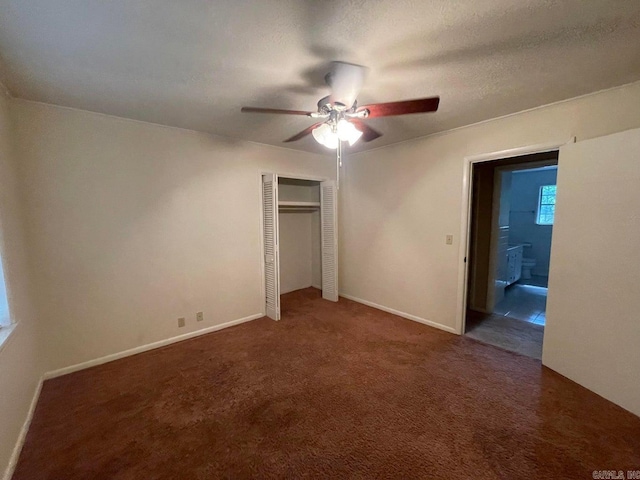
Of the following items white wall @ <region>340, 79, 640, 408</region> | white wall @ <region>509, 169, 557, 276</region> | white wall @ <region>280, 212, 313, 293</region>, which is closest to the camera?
white wall @ <region>340, 79, 640, 408</region>

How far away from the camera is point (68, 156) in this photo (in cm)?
237

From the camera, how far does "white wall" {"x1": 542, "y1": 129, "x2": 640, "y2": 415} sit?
6.28 ft

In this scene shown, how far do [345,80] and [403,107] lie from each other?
43 centimetres

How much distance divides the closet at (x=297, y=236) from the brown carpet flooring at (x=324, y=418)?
1166 mm

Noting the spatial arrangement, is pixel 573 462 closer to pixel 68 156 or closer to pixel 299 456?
pixel 299 456

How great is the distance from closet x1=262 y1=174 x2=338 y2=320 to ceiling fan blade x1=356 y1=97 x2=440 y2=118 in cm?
187

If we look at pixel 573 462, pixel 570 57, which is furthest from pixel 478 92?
pixel 573 462

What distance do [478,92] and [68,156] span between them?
355 cm

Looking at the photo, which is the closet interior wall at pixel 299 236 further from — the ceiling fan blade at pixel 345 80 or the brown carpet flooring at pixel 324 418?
the ceiling fan blade at pixel 345 80

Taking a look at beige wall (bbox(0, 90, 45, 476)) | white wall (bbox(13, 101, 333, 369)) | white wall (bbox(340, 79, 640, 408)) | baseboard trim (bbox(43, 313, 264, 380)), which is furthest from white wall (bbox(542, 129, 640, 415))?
beige wall (bbox(0, 90, 45, 476))

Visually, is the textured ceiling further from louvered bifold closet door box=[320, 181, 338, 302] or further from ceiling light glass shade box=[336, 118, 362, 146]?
louvered bifold closet door box=[320, 181, 338, 302]

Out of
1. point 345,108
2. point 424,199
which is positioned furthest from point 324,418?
point 424,199

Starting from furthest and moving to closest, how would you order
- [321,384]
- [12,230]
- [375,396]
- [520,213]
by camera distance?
[520,213] < [321,384] < [375,396] < [12,230]

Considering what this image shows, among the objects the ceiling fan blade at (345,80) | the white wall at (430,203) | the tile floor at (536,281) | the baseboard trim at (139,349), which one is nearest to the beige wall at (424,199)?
the white wall at (430,203)
